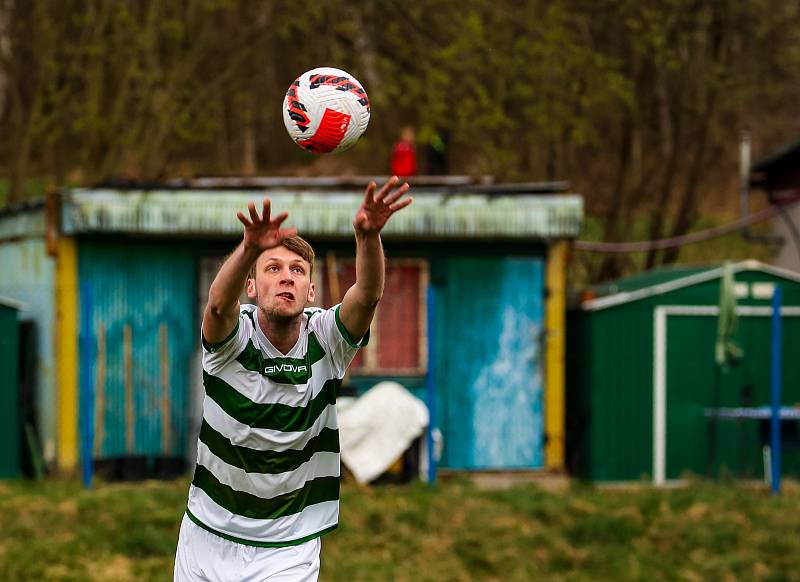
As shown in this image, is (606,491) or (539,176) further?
(539,176)

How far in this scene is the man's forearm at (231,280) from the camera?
4.64 meters

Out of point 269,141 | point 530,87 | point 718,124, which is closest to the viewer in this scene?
point 530,87

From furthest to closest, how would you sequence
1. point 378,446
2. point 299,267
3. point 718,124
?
1. point 718,124
2. point 378,446
3. point 299,267

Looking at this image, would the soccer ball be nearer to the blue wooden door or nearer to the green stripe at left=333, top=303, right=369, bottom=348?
the green stripe at left=333, top=303, right=369, bottom=348

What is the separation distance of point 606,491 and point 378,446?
2398mm

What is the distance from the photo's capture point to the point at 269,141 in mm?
27969

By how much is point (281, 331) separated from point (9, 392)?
Result: 9303 millimetres

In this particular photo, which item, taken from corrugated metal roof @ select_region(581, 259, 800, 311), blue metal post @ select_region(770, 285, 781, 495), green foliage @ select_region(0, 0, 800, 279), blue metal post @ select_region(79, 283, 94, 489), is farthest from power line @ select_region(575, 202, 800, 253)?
blue metal post @ select_region(79, 283, 94, 489)

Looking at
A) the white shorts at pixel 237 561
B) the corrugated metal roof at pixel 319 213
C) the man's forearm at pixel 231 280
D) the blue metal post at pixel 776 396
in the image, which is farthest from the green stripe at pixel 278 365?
the blue metal post at pixel 776 396

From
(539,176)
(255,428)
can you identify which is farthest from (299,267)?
(539,176)

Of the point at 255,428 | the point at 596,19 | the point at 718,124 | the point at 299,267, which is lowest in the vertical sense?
the point at 255,428

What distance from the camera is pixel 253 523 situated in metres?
5.46

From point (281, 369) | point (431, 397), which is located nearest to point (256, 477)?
point (281, 369)

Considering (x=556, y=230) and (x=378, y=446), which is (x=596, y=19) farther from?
(x=378, y=446)
